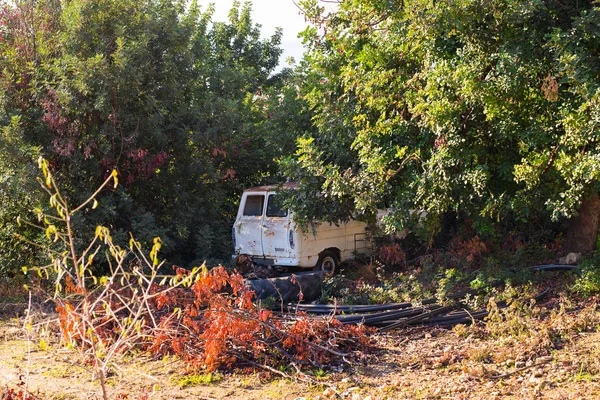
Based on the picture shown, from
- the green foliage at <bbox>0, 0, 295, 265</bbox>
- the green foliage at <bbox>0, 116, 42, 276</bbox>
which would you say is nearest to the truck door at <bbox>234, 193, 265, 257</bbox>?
the green foliage at <bbox>0, 0, 295, 265</bbox>

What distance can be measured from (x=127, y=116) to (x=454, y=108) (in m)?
6.65

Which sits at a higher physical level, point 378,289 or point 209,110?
point 209,110

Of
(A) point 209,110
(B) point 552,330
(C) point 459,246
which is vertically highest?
(A) point 209,110

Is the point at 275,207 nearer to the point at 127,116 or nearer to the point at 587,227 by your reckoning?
the point at 127,116

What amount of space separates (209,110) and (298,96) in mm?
2191

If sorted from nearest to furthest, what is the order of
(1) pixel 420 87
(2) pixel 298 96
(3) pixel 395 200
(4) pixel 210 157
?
(1) pixel 420 87, (3) pixel 395 200, (2) pixel 298 96, (4) pixel 210 157

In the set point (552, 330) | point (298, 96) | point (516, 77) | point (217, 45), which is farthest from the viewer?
point (217, 45)

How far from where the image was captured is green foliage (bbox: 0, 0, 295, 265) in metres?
12.6

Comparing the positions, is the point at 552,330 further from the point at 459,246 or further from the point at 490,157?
the point at 459,246

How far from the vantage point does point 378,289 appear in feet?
35.8

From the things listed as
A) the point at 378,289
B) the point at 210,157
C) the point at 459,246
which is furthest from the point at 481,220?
the point at 210,157

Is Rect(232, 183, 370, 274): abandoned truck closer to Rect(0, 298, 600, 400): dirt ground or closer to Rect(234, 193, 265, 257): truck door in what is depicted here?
Rect(234, 193, 265, 257): truck door

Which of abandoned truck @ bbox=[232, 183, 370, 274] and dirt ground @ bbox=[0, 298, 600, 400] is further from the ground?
abandoned truck @ bbox=[232, 183, 370, 274]

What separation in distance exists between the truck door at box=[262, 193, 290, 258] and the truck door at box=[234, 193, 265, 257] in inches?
5.4
